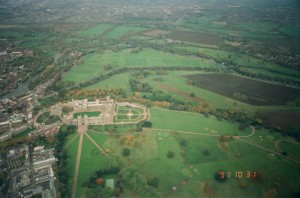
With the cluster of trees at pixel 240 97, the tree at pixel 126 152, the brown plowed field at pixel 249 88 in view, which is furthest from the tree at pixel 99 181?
the brown plowed field at pixel 249 88

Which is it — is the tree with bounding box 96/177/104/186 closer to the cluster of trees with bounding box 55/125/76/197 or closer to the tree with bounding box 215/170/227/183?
the cluster of trees with bounding box 55/125/76/197

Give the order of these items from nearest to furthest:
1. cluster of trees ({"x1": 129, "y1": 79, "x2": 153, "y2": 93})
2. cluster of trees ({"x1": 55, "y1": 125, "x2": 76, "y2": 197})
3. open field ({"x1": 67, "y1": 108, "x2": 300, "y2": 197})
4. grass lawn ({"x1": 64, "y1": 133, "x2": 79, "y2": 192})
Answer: cluster of trees ({"x1": 55, "y1": 125, "x2": 76, "y2": 197})
open field ({"x1": 67, "y1": 108, "x2": 300, "y2": 197})
grass lawn ({"x1": 64, "y1": 133, "x2": 79, "y2": 192})
cluster of trees ({"x1": 129, "y1": 79, "x2": 153, "y2": 93})

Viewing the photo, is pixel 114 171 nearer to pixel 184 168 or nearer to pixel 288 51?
pixel 184 168

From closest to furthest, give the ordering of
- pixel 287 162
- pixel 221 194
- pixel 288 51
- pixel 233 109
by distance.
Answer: pixel 221 194, pixel 287 162, pixel 233 109, pixel 288 51

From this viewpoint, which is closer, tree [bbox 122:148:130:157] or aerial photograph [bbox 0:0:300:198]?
aerial photograph [bbox 0:0:300:198]

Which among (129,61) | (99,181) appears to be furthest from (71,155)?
(129,61)

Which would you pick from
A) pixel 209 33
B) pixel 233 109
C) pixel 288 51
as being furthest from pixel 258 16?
pixel 233 109

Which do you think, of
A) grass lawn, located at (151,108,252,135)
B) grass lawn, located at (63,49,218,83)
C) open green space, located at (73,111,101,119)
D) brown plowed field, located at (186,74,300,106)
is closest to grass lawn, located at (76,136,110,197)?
open green space, located at (73,111,101,119)
